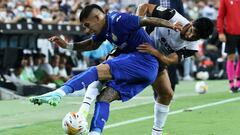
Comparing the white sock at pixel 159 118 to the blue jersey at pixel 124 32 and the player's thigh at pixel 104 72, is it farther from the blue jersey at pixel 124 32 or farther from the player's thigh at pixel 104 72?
Answer: the player's thigh at pixel 104 72

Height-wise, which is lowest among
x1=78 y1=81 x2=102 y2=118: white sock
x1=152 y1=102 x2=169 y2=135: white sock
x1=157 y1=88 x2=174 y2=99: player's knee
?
x1=152 y1=102 x2=169 y2=135: white sock

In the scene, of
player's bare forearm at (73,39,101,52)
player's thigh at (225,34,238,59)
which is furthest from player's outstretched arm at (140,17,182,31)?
player's thigh at (225,34,238,59)

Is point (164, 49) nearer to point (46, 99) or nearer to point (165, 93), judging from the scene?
point (165, 93)

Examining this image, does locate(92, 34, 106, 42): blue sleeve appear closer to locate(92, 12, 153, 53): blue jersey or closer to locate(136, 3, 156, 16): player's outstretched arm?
locate(92, 12, 153, 53): blue jersey

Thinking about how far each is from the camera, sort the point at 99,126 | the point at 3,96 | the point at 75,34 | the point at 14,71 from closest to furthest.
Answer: the point at 99,126 < the point at 3,96 < the point at 14,71 < the point at 75,34

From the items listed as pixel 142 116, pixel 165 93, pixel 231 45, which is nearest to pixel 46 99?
pixel 165 93

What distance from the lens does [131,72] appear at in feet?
27.7

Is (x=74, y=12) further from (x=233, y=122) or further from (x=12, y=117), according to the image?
(x=233, y=122)

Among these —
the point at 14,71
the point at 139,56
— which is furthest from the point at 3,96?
the point at 139,56

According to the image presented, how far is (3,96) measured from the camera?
16.3 metres

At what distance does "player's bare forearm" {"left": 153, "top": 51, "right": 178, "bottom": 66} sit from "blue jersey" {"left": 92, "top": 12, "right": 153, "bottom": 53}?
215 millimetres

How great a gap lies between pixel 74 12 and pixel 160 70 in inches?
525

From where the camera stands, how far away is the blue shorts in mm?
8375

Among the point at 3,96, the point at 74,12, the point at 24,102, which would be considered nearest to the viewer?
the point at 24,102
